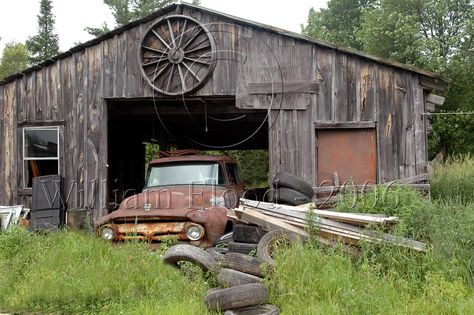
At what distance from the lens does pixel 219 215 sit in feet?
27.3

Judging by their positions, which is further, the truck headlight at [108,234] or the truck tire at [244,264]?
the truck headlight at [108,234]

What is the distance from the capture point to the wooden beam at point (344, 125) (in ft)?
33.0

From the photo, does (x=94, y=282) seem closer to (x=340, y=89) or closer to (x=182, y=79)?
(x=182, y=79)

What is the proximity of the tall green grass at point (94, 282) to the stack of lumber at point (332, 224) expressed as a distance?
1.49 metres

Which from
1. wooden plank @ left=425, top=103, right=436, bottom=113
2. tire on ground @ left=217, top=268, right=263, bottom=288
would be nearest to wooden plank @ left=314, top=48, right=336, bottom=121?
wooden plank @ left=425, top=103, right=436, bottom=113

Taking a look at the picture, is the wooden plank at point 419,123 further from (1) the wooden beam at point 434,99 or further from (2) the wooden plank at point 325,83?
(2) the wooden plank at point 325,83

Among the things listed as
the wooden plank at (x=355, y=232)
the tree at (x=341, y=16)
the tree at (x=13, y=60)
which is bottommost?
the wooden plank at (x=355, y=232)

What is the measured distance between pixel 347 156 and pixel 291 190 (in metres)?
1.64

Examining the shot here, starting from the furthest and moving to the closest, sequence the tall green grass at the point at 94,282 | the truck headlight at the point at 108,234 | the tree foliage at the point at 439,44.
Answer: the tree foliage at the point at 439,44 < the truck headlight at the point at 108,234 < the tall green grass at the point at 94,282

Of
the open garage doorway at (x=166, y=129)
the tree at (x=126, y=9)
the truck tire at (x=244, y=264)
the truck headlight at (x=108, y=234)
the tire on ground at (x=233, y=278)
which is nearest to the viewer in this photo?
the tire on ground at (x=233, y=278)

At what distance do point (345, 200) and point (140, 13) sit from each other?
40.9 m

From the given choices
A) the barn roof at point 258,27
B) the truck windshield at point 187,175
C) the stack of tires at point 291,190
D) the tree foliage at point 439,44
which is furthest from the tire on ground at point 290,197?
the tree foliage at point 439,44

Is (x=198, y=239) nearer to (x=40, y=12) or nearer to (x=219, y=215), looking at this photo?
(x=219, y=215)

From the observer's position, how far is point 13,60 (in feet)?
152
